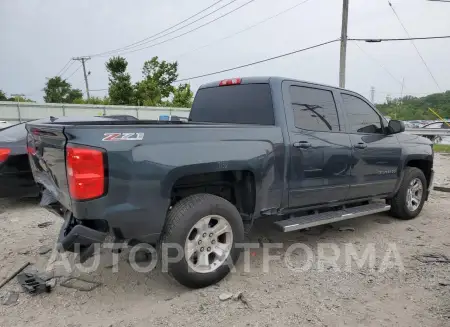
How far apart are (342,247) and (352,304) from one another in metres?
1.37

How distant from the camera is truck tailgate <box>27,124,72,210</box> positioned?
2.72m

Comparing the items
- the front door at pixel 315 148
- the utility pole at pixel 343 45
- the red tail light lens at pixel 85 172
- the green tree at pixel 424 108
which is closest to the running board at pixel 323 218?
the front door at pixel 315 148

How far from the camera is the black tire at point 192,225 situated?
116 inches

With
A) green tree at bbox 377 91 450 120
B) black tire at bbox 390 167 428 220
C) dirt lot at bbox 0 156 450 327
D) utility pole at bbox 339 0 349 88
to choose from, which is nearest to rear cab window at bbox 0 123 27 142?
dirt lot at bbox 0 156 450 327

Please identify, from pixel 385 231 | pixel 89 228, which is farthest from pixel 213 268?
pixel 385 231

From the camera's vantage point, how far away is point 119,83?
1038 inches

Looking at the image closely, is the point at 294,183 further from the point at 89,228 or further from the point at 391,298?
the point at 89,228

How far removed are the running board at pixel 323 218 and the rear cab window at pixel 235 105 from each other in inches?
40.6

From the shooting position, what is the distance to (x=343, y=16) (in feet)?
54.6

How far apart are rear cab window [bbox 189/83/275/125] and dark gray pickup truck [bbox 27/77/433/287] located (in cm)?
1

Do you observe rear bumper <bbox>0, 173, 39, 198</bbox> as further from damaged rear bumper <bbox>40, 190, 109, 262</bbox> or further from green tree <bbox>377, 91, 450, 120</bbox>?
green tree <bbox>377, 91, 450, 120</bbox>

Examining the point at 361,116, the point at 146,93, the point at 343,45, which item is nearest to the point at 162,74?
the point at 146,93

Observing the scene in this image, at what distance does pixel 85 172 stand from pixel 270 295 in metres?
1.81

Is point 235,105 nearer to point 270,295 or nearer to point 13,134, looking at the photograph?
point 270,295
